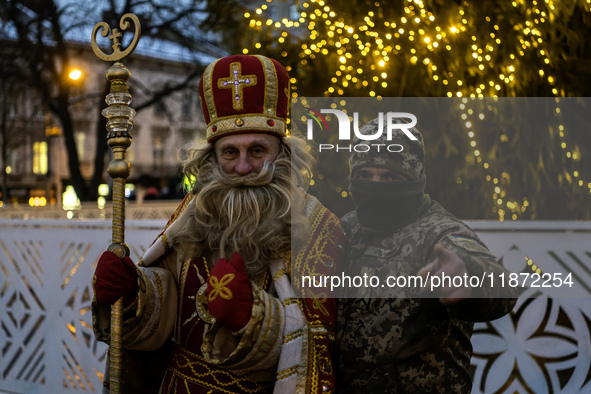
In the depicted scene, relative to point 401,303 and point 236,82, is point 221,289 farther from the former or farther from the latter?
point 236,82

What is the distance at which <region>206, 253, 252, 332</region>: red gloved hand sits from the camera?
81.0 inches

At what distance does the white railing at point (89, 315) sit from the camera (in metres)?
4.06

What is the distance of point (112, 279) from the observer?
2.29m

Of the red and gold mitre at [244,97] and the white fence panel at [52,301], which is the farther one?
the white fence panel at [52,301]

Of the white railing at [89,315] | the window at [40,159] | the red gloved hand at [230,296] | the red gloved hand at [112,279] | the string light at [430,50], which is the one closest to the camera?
the red gloved hand at [230,296]

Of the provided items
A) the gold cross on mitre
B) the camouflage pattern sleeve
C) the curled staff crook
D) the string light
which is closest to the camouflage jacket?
the camouflage pattern sleeve

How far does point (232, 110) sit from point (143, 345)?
989 mm

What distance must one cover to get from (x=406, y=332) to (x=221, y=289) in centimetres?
63

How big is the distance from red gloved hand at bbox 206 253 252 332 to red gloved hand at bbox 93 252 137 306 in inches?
14.5

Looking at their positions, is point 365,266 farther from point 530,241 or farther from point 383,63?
point 383,63

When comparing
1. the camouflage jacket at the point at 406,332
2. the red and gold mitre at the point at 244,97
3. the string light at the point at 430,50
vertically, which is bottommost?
the camouflage jacket at the point at 406,332

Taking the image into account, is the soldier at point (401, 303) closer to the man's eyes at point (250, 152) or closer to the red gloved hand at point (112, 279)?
the man's eyes at point (250, 152)

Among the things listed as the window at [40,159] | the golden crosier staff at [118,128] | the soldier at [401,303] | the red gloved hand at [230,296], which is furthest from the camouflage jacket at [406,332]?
the window at [40,159]

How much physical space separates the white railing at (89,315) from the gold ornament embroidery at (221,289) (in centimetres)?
251
